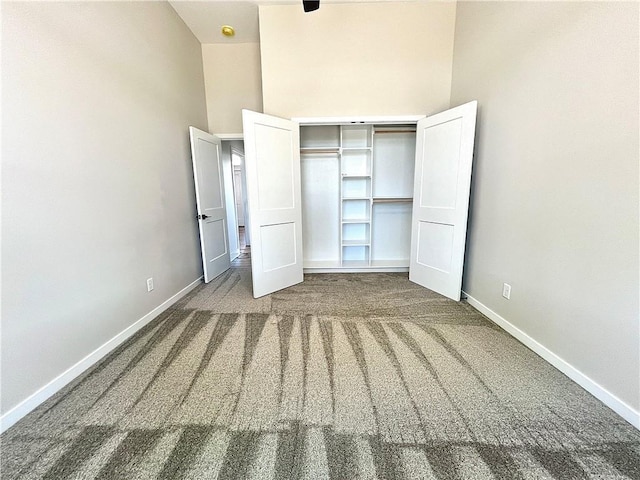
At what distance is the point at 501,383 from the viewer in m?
1.59

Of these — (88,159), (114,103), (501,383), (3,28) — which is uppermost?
(3,28)

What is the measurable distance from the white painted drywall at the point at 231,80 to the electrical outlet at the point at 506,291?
368 cm

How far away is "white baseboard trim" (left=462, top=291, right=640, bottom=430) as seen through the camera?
1.33 metres

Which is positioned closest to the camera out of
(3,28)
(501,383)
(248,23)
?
(3,28)

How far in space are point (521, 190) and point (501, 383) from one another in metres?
1.43

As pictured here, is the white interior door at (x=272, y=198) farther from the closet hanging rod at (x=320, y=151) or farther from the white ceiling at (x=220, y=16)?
the white ceiling at (x=220, y=16)

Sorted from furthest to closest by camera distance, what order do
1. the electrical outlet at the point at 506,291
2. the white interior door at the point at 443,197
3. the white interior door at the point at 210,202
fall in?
the white interior door at the point at 210,202, the white interior door at the point at 443,197, the electrical outlet at the point at 506,291

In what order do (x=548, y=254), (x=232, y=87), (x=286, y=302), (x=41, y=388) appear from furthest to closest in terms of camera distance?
(x=232, y=87) < (x=286, y=302) < (x=548, y=254) < (x=41, y=388)

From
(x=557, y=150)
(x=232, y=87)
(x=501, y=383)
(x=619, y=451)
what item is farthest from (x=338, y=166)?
(x=619, y=451)

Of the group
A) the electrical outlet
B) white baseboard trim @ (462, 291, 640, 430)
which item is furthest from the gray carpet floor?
the electrical outlet

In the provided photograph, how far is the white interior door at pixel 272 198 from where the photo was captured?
8.78ft

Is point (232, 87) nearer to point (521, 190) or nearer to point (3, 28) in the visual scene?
point (3, 28)

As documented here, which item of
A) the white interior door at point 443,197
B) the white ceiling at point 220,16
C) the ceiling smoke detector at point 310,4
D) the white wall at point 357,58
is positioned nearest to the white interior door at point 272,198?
the white wall at point 357,58

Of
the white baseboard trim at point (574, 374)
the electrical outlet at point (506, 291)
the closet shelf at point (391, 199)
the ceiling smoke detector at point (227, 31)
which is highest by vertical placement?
the ceiling smoke detector at point (227, 31)
